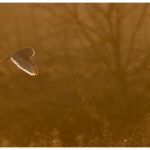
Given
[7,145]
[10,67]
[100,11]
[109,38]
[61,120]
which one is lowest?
[7,145]

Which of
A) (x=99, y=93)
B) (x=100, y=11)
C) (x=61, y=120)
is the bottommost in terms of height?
(x=61, y=120)

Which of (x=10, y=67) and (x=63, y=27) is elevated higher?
(x=63, y=27)

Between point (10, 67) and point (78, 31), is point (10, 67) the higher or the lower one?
the lower one

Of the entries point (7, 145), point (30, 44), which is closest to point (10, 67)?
point (30, 44)

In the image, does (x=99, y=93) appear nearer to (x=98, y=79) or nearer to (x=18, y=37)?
(x=98, y=79)

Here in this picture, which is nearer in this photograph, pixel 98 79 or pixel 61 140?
pixel 61 140

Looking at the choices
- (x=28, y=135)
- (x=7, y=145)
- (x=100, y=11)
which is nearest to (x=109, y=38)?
(x=100, y=11)

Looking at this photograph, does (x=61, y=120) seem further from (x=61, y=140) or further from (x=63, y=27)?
(x=63, y=27)

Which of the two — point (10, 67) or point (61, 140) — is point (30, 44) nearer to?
point (10, 67)

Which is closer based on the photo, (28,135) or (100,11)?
(28,135)
